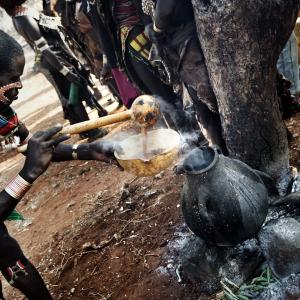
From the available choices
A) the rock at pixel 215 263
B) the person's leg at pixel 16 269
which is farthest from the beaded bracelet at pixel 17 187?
the rock at pixel 215 263

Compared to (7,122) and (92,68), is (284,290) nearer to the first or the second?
(7,122)

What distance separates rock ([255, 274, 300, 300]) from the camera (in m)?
2.06

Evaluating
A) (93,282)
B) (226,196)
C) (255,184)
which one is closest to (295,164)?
(255,184)

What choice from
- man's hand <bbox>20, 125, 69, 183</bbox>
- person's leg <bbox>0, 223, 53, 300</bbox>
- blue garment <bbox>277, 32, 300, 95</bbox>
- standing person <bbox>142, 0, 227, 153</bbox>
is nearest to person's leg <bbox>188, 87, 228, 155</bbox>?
standing person <bbox>142, 0, 227, 153</bbox>

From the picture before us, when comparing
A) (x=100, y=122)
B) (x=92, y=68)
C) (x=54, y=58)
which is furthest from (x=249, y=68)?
(x=92, y=68)

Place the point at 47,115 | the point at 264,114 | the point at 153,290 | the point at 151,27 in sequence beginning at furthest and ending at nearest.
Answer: the point at 47,115 → the point at 151,27 → the point at 153,290 → the point at 264,114

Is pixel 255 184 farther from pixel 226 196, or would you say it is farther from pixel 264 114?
pixel 264 114

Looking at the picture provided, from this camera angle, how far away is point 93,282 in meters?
2.97

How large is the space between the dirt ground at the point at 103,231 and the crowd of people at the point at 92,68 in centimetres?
61

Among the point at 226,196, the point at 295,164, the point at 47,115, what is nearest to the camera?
the point at 226,196

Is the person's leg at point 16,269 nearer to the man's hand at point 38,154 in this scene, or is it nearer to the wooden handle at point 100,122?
the man's hand at point 38,154

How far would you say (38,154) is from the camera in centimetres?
230

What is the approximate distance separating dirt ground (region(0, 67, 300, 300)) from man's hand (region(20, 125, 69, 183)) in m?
1.15

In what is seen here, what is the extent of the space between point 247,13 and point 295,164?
1.60m
